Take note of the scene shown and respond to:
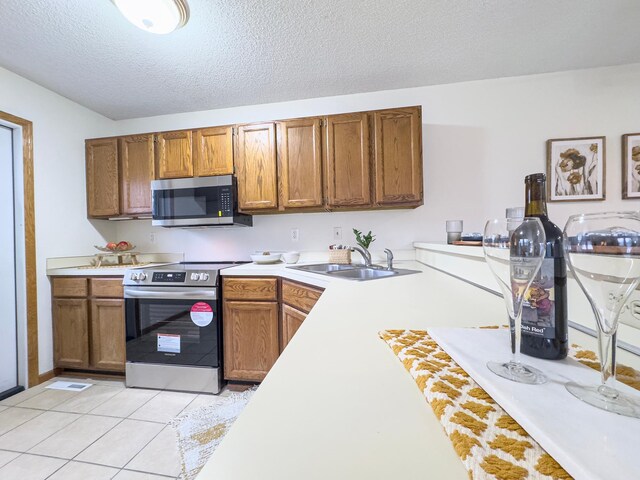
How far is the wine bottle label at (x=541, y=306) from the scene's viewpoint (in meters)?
0.43

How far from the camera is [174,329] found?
76.4 inches

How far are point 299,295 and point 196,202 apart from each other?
1.26m

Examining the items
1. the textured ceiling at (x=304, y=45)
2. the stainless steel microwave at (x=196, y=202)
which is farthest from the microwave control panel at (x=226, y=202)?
the textured ceiling at (x=304, y=45)

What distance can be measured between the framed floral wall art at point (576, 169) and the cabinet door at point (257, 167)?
87.8 inches

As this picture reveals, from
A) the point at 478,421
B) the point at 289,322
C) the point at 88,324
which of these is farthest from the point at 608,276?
the point at 88,324

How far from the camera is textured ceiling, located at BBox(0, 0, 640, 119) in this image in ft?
4.91

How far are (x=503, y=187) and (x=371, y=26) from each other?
1.62 metres

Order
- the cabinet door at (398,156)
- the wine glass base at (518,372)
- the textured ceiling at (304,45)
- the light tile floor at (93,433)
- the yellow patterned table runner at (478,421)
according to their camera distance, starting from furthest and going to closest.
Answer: the cabinet door at (398,156) → the textured ceiling at (304,45) → the light tile floor at (93,433) → the wine glass base at (518,372) → the yellow patterned table runner at (478,421)

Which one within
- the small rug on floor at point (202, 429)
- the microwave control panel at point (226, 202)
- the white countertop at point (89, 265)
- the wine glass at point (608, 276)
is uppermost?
the microwave control panel at point (226, 202)

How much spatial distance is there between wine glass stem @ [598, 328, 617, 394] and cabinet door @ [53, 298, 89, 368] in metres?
2.90

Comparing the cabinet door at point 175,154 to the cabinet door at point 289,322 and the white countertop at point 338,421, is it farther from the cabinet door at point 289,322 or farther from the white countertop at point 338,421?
the white countertop at point 338,421

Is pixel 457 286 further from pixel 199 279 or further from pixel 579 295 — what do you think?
pixel 199 279

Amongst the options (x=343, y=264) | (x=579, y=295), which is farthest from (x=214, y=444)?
(x=579, y=295)

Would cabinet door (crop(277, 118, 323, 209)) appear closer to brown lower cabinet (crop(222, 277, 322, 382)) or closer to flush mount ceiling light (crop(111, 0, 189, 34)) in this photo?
brown lower cabinet (crop(222, 277, 322, 382))
